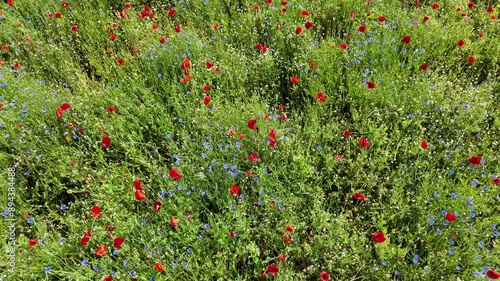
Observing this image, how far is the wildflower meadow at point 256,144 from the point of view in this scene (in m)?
2.60

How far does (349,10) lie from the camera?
4234mm

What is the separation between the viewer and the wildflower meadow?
260cm

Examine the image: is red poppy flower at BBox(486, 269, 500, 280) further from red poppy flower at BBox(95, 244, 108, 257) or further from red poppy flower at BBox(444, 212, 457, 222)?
red poppy flower at BBox(95, 244, 108, 257)

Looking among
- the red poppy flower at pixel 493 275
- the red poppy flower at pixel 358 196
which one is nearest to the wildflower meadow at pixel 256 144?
the red poppy flower at pixel 493 275

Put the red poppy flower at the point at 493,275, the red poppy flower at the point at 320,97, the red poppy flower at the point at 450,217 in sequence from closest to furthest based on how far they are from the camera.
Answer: the red poppy flower at the point at 493,275 < the red poppy flower at the point at 450,217 < the red poppy flower at the point at 320,97

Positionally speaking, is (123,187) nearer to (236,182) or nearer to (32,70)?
(236,182)

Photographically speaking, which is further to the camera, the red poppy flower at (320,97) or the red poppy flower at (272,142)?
the red poppy flower at (320,97)

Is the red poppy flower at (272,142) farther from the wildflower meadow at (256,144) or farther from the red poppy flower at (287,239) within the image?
the red poppy flower at (287,239)

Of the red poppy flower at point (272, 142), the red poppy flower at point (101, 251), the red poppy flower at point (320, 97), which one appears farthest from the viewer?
the red poppy flower at point (320, 97)

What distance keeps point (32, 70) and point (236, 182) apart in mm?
2854

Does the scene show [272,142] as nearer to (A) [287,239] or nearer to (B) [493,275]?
(A) [287,239]

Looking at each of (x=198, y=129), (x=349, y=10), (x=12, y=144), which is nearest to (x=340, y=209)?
(x=198, y=129)

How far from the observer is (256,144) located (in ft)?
10.1

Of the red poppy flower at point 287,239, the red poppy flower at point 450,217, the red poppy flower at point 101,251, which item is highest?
the red poppy flower at point 450,217
